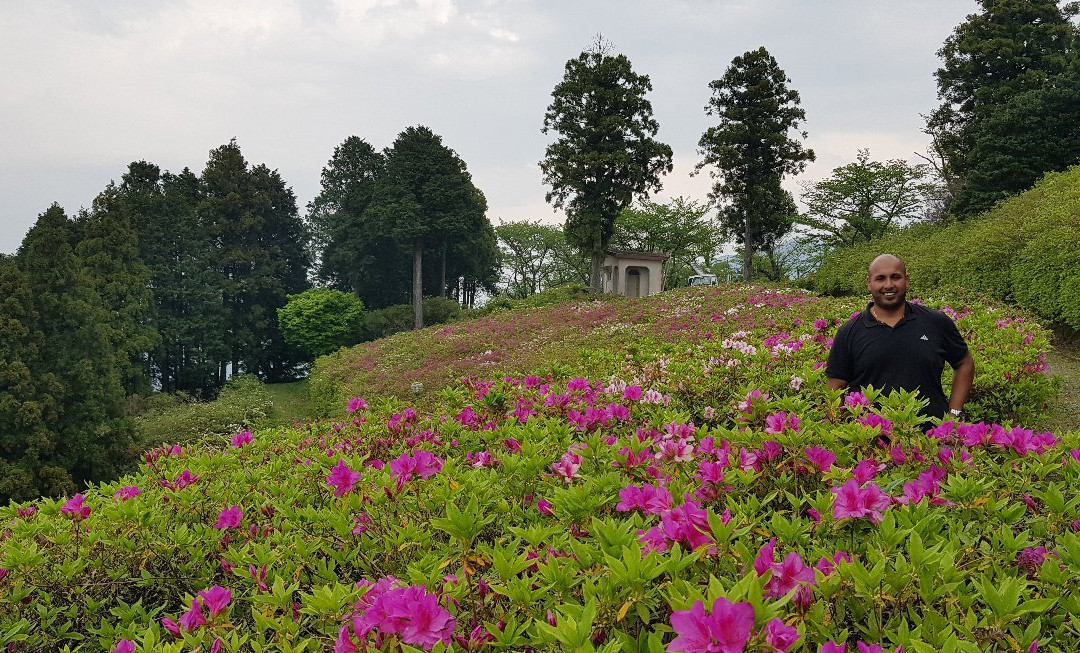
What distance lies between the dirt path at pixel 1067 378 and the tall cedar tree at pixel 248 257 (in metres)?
34.5

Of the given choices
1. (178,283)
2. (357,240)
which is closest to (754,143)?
(357,240)

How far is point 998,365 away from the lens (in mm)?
5305

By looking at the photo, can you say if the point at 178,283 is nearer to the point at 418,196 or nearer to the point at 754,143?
the point at 418,196

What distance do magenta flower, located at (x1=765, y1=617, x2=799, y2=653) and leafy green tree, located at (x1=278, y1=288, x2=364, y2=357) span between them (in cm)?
3583

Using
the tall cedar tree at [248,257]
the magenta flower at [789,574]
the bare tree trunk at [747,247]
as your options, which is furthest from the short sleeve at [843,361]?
the tall cedar tree at [248,257]

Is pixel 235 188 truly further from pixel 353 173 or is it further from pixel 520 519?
pixel 520 519

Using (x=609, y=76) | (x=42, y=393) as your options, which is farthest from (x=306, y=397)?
(x=609, y=76)

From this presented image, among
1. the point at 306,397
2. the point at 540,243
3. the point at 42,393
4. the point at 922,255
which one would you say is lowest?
the point at 306,397

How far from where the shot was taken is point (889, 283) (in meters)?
3.32

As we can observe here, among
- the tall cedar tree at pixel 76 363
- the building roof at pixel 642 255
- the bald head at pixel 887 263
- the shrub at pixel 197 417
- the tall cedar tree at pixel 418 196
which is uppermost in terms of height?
the tall cedar tree at pixel 418 196

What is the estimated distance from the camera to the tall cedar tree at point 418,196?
3509cm

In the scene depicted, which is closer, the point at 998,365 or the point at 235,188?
the point at 998,365

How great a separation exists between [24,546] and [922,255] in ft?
59.9

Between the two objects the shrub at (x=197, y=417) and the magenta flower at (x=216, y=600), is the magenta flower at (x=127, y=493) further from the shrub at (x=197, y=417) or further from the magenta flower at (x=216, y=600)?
the shrub at (x=197, y=417)
